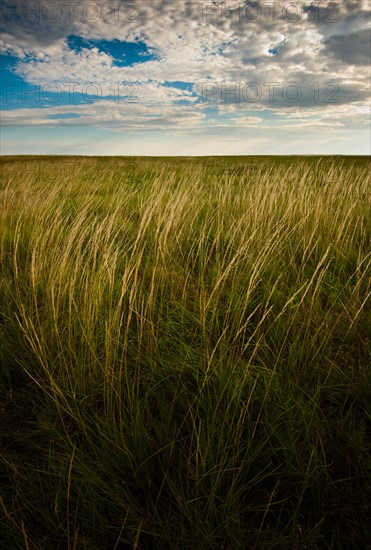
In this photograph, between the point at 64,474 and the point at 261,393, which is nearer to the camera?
the point at 64,474

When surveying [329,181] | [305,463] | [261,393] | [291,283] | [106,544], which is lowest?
[106,544]

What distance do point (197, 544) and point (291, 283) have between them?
1733 millimetres

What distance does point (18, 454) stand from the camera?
117 cm

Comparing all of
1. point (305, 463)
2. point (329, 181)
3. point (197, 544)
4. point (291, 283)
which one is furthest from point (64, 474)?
point (329, 181)

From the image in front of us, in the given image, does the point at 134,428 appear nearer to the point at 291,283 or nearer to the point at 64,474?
the point at 64,474

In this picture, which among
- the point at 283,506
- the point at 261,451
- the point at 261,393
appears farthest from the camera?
the point at 261,393

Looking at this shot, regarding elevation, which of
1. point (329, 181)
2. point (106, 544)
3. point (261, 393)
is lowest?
point (106, 544)

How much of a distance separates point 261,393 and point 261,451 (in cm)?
21

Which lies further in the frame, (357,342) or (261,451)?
(357,342)

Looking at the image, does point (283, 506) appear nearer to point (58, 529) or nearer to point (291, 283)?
point (58, 529)

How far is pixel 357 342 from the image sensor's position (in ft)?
5.28

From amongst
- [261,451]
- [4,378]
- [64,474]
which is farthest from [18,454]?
[261,451]

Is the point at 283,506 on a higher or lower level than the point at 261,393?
lower

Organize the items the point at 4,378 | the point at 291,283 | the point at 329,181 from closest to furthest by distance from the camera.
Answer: the point at 4,378, the point at 291,283, the point at 329,181
